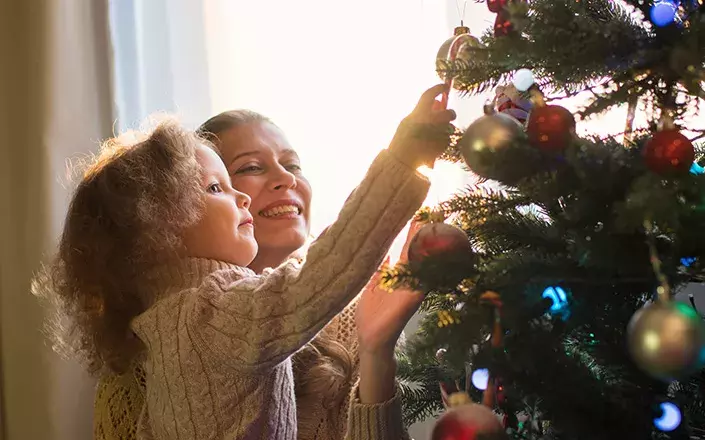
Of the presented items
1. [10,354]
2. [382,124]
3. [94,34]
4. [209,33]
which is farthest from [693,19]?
[10,354]

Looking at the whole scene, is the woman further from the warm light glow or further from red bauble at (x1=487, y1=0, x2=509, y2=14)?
red bauble at (x1=487, y1=0, x2=509, y2=14)

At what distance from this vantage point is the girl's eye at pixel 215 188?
1.03 metres

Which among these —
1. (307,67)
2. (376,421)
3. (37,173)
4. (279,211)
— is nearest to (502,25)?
(376,421)

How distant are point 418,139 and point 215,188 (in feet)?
1.49

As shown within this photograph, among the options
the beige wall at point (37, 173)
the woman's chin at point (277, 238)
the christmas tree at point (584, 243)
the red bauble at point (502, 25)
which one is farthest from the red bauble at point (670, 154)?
the beige wall at point (37, 173)

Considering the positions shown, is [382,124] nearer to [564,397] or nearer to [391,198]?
[391,198]

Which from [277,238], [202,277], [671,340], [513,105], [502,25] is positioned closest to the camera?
[671,340]

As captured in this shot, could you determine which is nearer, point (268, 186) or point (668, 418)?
point (668, 418)

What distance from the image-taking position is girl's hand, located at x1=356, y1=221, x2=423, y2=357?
2.69 ft

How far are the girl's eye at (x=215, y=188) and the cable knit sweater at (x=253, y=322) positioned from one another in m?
0.12

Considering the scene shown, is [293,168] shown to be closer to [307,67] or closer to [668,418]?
[307,67]

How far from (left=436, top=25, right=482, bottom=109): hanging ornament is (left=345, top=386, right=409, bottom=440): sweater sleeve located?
38cm

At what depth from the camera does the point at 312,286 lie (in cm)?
77

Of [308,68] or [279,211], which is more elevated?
[308,68]
